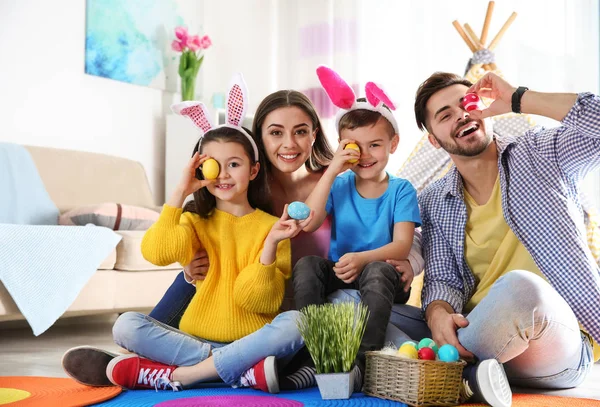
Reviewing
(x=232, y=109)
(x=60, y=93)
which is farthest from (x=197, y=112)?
(x=60, y=93)

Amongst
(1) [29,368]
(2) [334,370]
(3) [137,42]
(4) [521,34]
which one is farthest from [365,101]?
(3) [137,42]

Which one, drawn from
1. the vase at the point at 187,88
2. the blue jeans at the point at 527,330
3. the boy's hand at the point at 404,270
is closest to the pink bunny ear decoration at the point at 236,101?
the boy's hand at the point at 404,270

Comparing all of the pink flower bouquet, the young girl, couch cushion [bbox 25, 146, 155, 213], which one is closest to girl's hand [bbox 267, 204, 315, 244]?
the young girl

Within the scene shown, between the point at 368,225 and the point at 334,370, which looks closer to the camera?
the point at 334,370

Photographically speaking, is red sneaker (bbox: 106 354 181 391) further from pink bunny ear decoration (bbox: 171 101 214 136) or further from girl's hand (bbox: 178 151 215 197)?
pink bunny ear decoration (bbox: 171 101 214 136)

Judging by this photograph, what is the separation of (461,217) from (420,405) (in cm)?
53

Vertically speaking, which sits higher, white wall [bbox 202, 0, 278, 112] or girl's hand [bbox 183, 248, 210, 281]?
white wall [bbox 202, 0, 278, 112]

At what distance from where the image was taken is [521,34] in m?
3.93

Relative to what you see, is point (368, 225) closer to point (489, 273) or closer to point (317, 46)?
point (489, 273)

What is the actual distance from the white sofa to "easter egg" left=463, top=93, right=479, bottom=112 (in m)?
1.76

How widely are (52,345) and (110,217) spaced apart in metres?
0.69

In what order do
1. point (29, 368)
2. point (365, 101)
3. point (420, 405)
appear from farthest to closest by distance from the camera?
point (29, 368) → point (365, 101) → point (420, 405)

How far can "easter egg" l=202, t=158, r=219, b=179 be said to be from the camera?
175 centimetres

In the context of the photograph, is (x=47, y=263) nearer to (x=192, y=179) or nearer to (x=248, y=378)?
(x=192, y=179)
